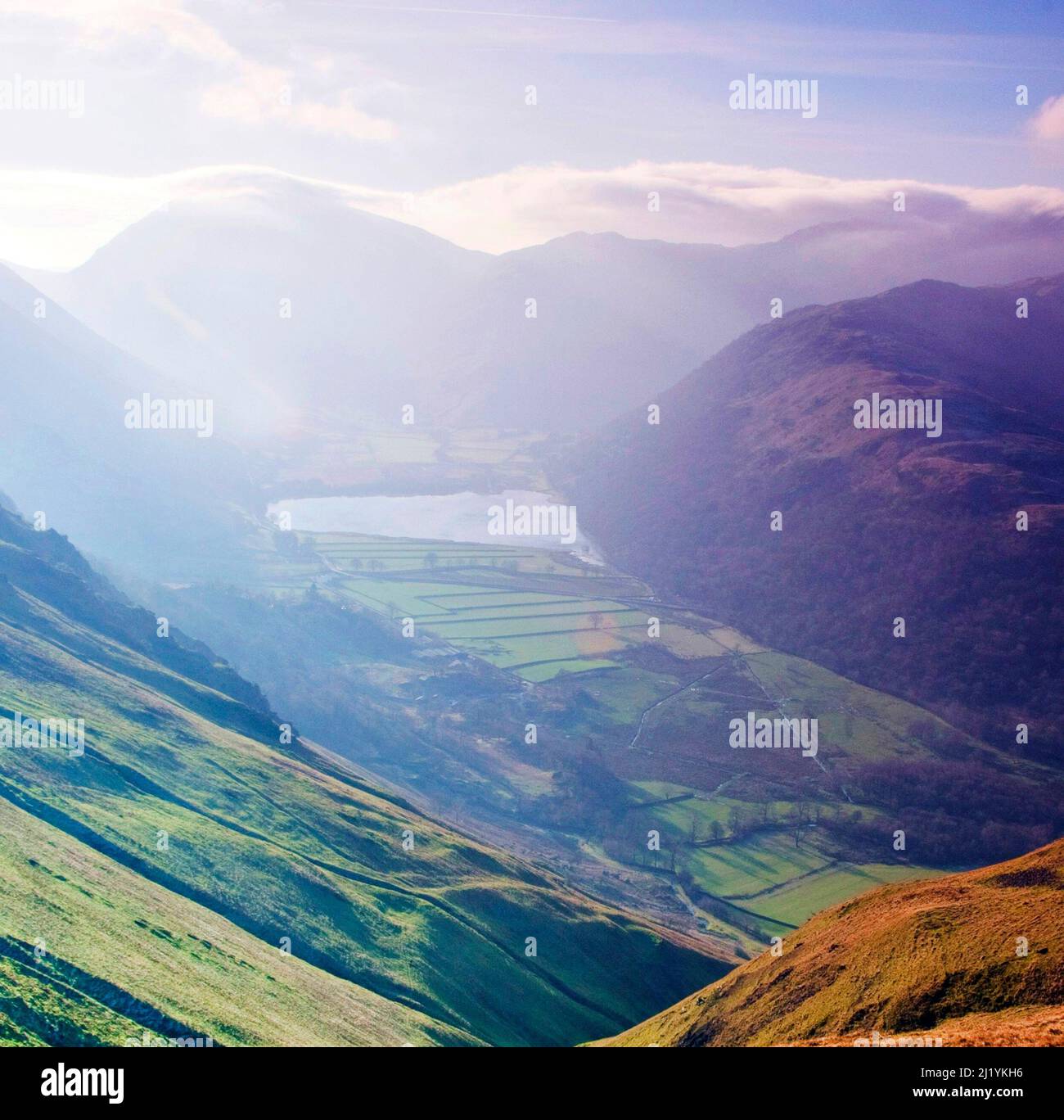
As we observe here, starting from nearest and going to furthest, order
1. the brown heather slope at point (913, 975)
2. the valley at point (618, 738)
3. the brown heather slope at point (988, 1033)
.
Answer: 1. the brown heather slope at point (988, 1033)
2. the brown heather slope at point (913, 975)
3. the valley at point (618, 738)

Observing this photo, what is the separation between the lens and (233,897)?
205 ft

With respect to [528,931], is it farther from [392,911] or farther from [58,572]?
[58,572]

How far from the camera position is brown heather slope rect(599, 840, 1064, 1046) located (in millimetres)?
43531

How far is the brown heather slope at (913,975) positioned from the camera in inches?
1714

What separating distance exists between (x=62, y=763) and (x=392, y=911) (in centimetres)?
2516

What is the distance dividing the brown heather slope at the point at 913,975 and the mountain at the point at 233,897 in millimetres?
14245

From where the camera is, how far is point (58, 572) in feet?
359

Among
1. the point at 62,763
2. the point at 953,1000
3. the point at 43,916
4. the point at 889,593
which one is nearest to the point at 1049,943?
the point at 953,1000

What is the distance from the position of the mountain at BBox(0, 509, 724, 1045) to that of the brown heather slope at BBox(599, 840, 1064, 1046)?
46.7 ft

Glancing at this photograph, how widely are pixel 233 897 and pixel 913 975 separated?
39.8m

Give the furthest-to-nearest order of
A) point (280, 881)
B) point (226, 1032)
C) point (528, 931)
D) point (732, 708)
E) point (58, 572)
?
point (732, 708) → point (58, 572) → point (528, 931) → point (280, 881) → point (226, 1032)
